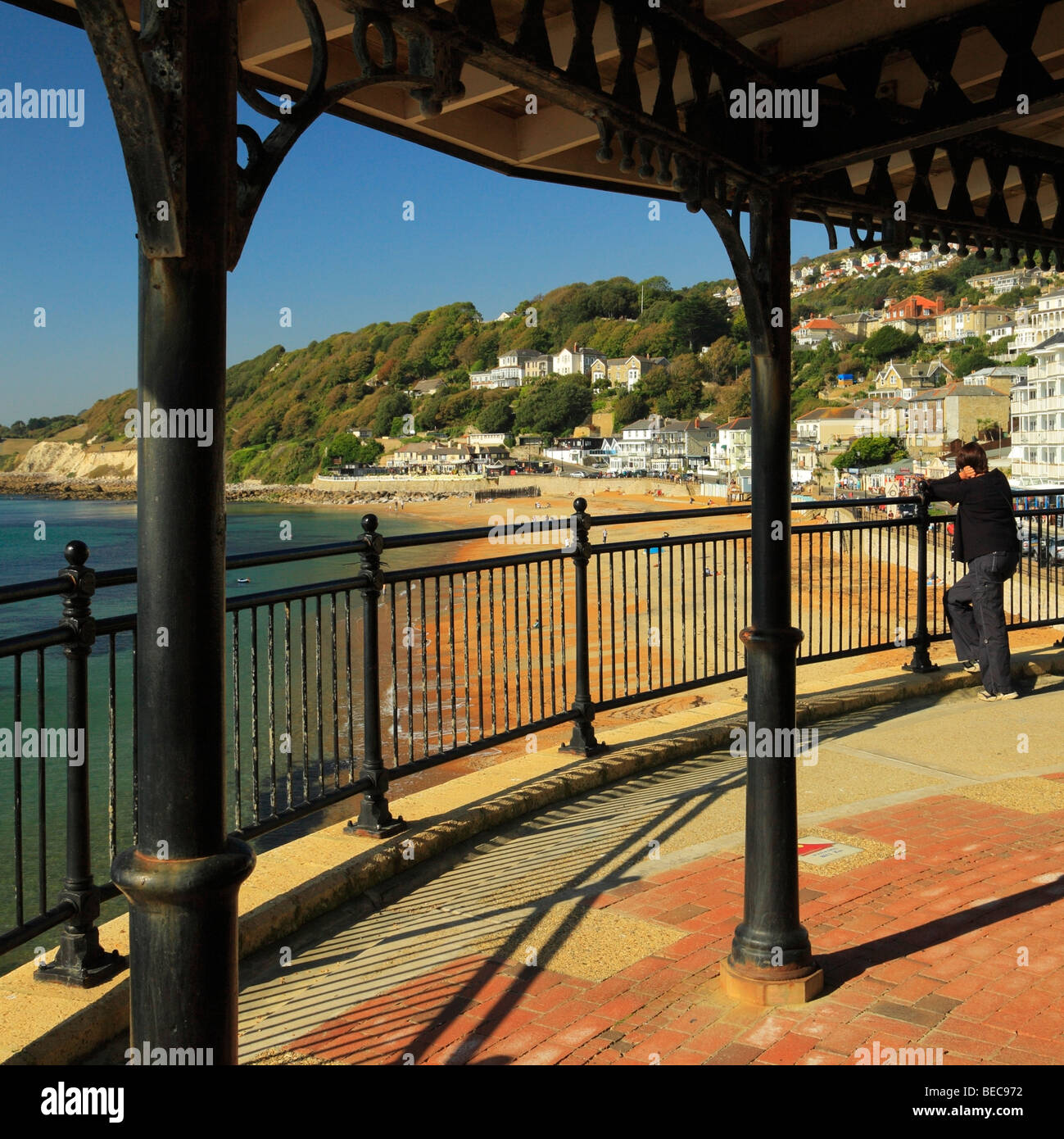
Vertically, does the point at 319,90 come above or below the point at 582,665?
above

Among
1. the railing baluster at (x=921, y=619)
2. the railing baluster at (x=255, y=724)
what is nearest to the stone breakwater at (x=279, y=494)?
the railing baluster at (x=921, y=619)

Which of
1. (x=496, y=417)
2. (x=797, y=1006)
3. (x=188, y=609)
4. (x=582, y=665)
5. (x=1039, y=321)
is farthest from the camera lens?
(x=496, y=417)

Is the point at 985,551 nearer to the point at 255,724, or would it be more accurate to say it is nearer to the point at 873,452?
the point at 255,724

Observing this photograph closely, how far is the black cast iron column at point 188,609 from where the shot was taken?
207 centimetres

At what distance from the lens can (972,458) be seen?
7.94 metres

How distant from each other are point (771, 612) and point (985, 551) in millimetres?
4783

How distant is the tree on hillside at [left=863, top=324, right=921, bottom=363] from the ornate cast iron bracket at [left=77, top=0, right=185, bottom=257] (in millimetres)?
185922

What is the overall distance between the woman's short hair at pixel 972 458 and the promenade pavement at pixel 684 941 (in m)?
2.55

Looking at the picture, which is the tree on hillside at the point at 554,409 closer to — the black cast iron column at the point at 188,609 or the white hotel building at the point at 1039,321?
the white hotel building at the point at 1039,321

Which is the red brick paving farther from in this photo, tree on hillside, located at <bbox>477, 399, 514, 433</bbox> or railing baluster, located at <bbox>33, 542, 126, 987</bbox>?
tree on hillside, located at <bbox>477, 399, 514, 433</bbox>

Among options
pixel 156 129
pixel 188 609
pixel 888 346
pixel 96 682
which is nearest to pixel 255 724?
pixel 188 609

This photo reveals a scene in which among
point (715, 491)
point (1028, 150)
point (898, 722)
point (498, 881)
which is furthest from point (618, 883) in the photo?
point (715, 491)

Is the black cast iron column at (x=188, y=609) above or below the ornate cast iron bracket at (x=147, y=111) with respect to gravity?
below
